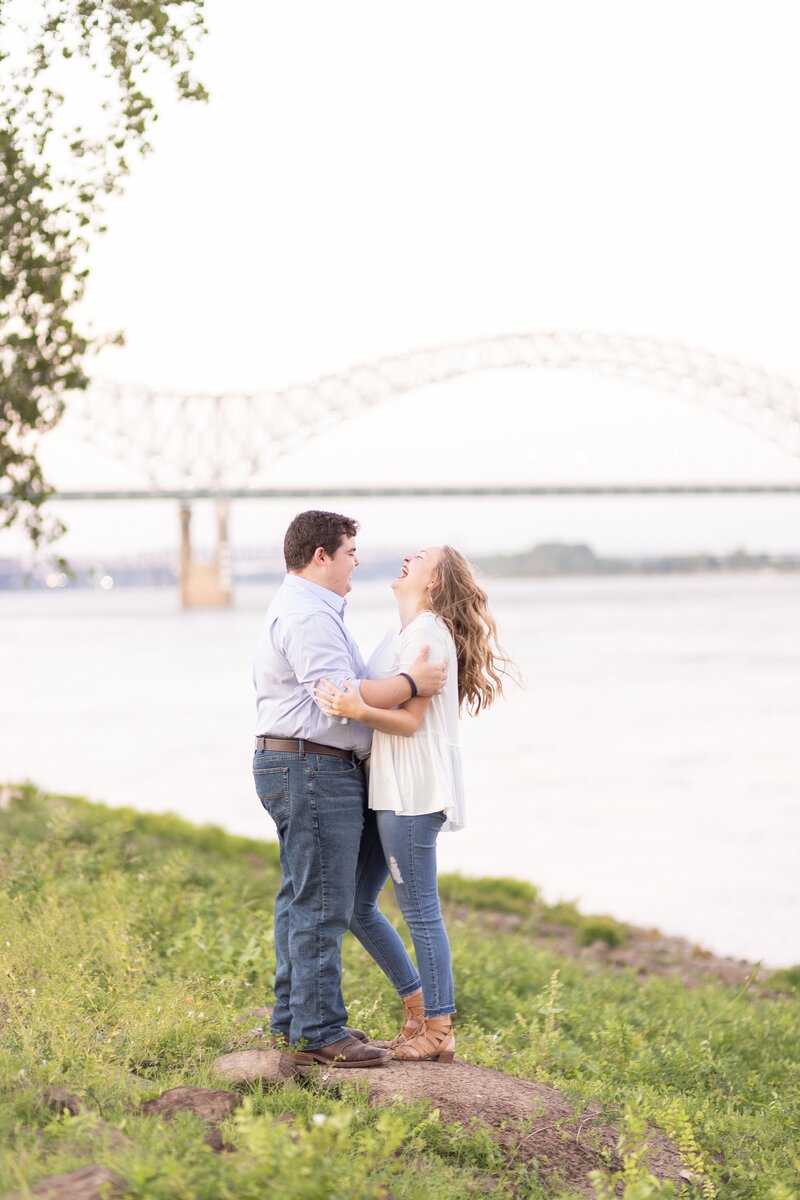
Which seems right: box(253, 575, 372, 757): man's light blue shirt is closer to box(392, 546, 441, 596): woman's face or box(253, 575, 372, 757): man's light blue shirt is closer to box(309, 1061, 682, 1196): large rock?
box(392, 546, 441, 596): woman's face

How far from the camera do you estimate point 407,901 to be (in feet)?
11.7

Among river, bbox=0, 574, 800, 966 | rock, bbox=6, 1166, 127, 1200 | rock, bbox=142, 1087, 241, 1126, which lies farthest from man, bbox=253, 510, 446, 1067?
river, bbox=0, 574, 800, 966

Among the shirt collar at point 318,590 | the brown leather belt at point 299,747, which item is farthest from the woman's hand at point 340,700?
the shirt collar at point 318,590

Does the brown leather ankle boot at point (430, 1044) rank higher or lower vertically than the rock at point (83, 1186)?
lower

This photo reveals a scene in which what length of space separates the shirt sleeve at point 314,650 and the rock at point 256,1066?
3.30ft

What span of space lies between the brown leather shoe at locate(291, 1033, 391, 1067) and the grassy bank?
7.0 inches

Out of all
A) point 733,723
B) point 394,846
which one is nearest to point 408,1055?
point 394,846

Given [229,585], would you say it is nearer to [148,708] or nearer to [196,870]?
[148,708]

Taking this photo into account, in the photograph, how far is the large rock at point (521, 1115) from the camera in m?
3.15

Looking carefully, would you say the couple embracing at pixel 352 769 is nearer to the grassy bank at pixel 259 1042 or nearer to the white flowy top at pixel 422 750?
the white flowy top at pixel 422 750

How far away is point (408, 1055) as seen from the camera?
359 cm

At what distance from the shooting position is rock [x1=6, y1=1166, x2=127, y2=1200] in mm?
2285

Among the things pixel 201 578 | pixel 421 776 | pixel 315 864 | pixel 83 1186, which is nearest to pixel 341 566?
pixel 421 776

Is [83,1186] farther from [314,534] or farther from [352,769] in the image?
[314,534]
